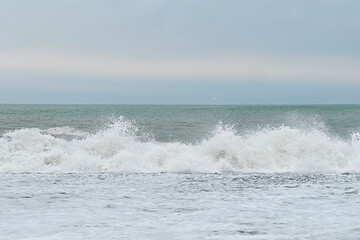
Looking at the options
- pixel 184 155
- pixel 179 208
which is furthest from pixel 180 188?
pixel 184 155

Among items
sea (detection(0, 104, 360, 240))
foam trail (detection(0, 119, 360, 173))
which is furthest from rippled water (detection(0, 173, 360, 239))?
foam trail (detection(0, 119, 360, 173))

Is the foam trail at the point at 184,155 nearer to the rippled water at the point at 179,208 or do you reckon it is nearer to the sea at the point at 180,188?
the sea at the point at 180,188

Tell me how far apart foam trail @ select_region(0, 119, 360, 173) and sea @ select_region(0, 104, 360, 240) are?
4 cm

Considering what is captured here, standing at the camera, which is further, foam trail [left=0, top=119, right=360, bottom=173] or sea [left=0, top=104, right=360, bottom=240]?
foam trail [left=0, top=119, right=360, bottom=173]

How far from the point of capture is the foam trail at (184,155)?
1959cm

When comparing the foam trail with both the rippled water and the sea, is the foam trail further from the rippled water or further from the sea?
the rippled water

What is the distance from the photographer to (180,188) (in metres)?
14.2

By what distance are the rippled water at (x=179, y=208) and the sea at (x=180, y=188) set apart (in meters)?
0.02

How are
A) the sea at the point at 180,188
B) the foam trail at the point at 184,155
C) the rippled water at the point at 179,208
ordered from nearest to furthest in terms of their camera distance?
the rippled water at the point at 179,208 < the sea at the point at 180,188 < the foam trail at the point at 184,155

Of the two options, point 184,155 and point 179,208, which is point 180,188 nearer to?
point 179,208

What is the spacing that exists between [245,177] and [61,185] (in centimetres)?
587

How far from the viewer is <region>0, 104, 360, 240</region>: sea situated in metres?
9.34

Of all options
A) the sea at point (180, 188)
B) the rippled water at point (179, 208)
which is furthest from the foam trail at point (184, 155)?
the rippled water at point (179, 208)

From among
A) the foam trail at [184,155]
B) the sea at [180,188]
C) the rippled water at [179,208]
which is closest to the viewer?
the rippled water at [179,208]
